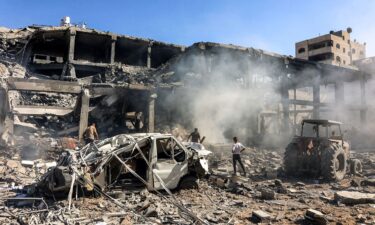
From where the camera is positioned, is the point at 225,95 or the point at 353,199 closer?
the point at 353,199

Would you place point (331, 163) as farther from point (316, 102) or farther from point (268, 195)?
point (316, 102)

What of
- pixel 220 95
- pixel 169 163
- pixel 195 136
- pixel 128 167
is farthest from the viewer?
pixel 220 95

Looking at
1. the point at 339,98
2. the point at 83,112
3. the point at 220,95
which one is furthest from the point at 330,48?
the point at 83,112

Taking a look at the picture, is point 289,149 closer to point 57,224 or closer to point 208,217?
point 208,217

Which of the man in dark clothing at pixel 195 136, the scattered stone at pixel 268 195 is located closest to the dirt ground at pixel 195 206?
the scattered stone at pixel 268 195

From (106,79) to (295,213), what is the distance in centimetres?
1614

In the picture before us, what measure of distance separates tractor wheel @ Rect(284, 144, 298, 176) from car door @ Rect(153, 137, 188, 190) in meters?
4.74

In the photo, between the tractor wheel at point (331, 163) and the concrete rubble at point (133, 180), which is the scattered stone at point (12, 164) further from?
the tractor wheel at point (331, 163)

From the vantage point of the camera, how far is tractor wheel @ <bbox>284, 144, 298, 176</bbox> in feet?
34.0

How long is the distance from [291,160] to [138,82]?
9270 millimetres

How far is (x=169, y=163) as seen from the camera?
703 cm

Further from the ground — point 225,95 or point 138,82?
point 138,82

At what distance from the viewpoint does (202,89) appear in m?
17.5

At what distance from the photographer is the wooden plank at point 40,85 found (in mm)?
11055
